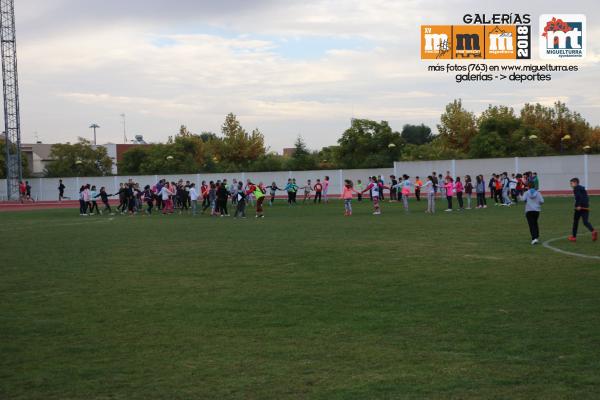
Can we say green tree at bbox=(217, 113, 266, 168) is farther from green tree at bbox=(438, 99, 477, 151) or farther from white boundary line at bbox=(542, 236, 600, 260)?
white boundary line at bbox=(542, 236, 600, 260)

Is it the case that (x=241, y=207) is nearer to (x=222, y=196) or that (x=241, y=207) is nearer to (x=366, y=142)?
(x=222, y=196)

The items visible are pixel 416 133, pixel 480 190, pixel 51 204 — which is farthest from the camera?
pixel 416 133

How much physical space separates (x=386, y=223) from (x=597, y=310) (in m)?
16.1

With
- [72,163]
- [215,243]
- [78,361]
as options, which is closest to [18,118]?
[72,163]

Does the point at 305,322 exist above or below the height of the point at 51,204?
below

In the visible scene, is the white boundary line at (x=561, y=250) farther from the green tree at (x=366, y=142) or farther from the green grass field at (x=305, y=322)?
the green tree at (x=366, y=142)

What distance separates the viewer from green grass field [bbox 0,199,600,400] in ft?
20.7

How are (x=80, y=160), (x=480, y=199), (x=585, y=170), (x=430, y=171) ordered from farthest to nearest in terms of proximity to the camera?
(x=80, y=160) < (x=430, y=171) < (x=585, y=170) < (x=480, y=199)

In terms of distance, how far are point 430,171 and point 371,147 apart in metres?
20.6

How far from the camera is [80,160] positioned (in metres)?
77.9

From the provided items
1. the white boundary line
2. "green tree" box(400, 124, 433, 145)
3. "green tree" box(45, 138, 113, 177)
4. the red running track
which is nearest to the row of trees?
"green tree" box(45, 138, 113, 177)

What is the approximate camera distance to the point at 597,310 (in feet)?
29.3

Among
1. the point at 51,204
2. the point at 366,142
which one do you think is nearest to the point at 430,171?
the point at 366,142

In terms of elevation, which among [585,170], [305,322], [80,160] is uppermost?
[80,160]
